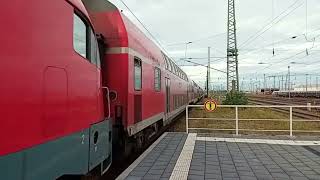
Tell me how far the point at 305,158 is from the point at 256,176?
2.54 metres

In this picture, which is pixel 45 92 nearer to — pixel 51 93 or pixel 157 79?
pixel 51 93

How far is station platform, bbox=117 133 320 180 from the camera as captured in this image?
7.84 meters

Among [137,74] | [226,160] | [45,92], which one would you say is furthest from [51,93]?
[226,160]

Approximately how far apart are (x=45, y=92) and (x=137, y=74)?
17.0 feet

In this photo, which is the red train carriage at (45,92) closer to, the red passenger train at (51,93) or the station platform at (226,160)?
the red passenger train at (51,93)

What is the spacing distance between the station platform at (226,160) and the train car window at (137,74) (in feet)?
5.48

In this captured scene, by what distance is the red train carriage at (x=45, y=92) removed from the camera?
3.08m

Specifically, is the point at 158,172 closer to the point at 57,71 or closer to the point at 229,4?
the point at 57,71

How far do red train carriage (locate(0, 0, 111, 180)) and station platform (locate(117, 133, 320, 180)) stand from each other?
287 centimetres

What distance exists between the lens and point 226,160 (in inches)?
372

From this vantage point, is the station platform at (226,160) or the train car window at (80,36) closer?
the train car window at (80,36)

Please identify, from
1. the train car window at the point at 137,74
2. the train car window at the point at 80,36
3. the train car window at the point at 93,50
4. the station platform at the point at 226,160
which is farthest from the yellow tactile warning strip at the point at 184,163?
the train car window at the point at 80,36

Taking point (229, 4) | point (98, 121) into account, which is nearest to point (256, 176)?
point (98, 121)

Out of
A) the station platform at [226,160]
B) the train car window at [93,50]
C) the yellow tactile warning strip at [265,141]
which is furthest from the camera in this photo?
the yellow tactile warning strip at [265,141]
